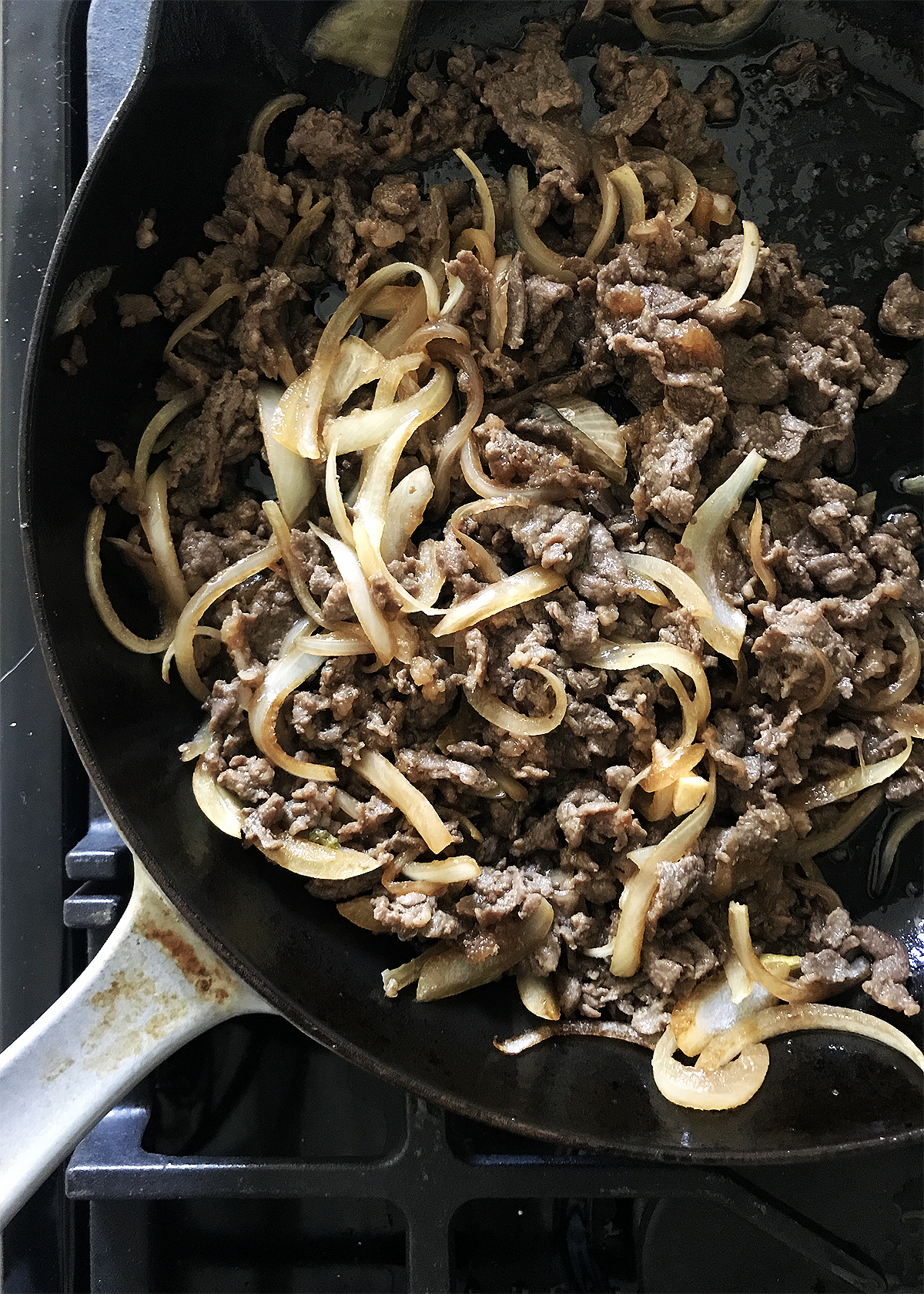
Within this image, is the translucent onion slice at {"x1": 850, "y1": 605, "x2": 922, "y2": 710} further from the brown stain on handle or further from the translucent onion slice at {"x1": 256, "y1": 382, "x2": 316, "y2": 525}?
the brown stain on handle

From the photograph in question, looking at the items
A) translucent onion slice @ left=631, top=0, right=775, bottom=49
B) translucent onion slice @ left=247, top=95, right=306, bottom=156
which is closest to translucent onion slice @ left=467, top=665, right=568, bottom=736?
translucent onion slice @ left=247, top=95, right=306, bottom=156

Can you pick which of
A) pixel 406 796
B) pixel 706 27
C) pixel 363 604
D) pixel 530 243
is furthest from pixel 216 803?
pixel 706 27

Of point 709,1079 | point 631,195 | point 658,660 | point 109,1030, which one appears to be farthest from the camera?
point 631,195

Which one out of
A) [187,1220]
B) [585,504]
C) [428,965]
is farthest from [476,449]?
[187,1220]

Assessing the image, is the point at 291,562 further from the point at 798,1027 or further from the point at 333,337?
the point at 798,1027

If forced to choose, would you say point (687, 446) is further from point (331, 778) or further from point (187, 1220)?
point (187, 1220)
